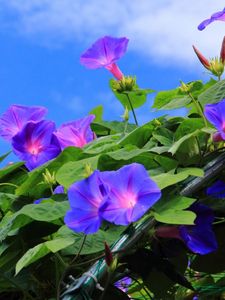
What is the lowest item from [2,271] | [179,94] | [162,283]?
[162,283]

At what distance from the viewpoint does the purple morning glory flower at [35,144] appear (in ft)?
3.95

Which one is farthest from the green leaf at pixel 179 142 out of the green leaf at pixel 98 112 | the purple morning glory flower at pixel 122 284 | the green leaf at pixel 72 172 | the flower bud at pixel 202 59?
the green leaf at pixel 98 112

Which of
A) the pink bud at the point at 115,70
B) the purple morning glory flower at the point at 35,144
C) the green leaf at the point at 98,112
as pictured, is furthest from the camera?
the green leaf at the point at 98,112

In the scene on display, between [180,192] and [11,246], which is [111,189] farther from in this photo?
[11,246]

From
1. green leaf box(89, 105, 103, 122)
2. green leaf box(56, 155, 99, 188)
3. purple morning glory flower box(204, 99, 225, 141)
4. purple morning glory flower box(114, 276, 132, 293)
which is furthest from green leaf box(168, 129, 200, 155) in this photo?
green leaf box(89, 105, 103, 122)

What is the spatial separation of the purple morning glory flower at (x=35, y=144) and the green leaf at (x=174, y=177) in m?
0.36

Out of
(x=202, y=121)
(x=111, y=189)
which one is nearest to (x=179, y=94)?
(x=202, y=121)

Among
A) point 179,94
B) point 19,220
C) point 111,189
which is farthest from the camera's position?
point 179,94

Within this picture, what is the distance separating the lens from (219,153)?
99cm

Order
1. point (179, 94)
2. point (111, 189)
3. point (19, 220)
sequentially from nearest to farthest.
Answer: point (111, 189) → point (19, 220) → point (179, 94)

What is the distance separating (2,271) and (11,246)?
0.04 metres

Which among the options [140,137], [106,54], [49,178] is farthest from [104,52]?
[49,178]

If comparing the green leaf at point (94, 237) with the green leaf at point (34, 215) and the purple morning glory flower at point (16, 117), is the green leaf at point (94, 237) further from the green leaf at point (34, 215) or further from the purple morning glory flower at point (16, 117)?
the purple morning glory flower at point (16, 117)

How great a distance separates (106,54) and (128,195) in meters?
0.50
